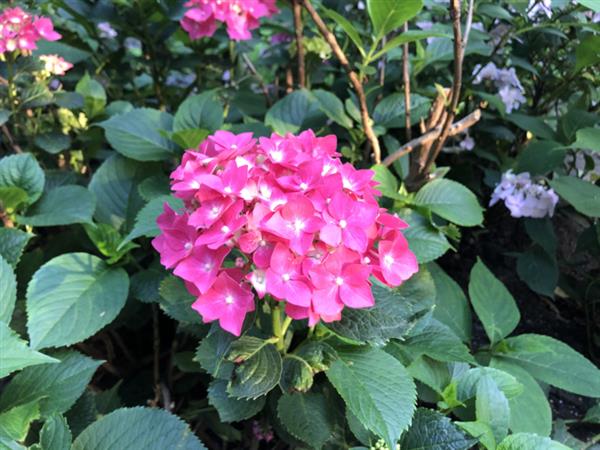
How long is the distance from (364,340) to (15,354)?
49 cm

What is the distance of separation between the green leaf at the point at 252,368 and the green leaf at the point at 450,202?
1.81 ft

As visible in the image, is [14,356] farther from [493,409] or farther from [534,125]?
[534,125]

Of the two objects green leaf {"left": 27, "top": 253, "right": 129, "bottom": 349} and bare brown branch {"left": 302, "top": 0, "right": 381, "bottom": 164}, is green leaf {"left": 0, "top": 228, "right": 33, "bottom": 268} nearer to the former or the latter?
green leaf {"left": 27, "top": 253, "right": 129, "bottom": 349}

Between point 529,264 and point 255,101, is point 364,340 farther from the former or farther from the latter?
point 255,101

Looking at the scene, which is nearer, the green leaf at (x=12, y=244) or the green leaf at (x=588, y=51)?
the green leaf at (x=12, y=244)

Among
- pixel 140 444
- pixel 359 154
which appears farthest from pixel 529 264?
pixel 140 444

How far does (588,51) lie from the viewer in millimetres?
1278

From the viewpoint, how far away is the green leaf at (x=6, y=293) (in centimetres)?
→ 94

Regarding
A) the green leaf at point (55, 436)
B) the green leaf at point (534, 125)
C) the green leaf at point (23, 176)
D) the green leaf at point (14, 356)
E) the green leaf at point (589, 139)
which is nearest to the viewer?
the green leaf at point (14, 356)

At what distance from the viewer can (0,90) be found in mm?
1371

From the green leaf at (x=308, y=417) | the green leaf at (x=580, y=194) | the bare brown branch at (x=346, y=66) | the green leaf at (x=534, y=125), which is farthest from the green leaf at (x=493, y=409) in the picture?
the green leaf at (x=534, y=125)

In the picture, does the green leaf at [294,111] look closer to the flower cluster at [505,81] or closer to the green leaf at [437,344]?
the flower cluster at [505,81]

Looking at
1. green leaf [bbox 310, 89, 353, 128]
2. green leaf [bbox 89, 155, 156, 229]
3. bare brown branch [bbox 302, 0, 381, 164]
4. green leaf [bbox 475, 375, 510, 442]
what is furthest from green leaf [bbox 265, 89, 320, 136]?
green leaf [bbox 475, 375, 510, 442]

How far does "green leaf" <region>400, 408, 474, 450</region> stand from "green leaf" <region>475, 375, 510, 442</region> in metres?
0.06
